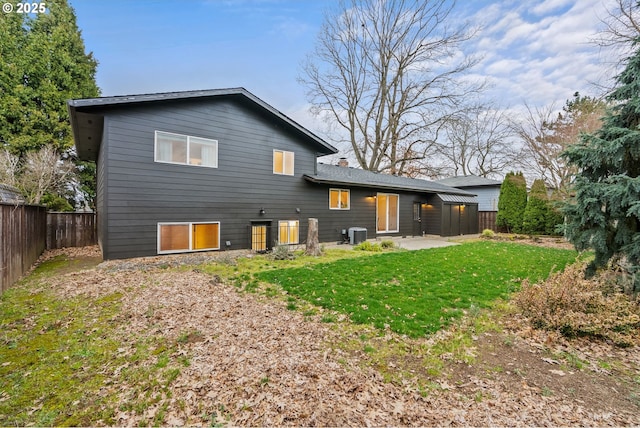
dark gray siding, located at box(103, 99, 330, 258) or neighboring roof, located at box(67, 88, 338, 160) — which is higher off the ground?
neighboring roof, located at box(67, 88, 338, 160)

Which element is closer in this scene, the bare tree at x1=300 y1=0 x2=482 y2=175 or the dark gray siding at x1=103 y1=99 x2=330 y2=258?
the dark gray siding at x1=103 y1=99 x2=330 y2=258

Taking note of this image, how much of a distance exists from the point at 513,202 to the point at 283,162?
13.7m

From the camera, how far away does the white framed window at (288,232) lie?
10.4m

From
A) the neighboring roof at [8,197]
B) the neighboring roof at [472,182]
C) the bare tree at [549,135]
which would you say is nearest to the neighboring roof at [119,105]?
the neighboring roof at [8,197]

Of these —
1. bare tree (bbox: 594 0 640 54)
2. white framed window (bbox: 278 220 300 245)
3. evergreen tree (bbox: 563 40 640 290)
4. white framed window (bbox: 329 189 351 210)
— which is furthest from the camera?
white framed window (bbox: 329 189 351 210)

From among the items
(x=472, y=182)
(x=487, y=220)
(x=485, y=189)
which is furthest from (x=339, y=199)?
(x=485, y=189)

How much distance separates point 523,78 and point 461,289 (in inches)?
523

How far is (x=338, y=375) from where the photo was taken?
258 centimetres

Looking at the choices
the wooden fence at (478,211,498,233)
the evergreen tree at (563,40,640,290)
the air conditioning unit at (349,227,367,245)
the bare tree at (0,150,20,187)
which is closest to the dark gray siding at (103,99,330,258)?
the air conditioning unit at (349,227,367,245)

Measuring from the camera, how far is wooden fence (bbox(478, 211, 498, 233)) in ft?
55.5

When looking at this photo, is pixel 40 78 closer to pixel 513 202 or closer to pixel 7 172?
pixel 7 172

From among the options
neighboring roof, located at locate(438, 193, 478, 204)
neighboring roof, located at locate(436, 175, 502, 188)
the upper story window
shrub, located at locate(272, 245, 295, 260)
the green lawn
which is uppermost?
neighboring roof, located at locate(436, 175, 502, 188)

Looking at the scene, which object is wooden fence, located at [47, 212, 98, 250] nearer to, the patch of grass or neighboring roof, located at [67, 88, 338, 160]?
neighboring roof, located at [67, 88, 338, 160]

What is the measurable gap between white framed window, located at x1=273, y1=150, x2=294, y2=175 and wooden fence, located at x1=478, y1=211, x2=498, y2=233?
13.4 m
